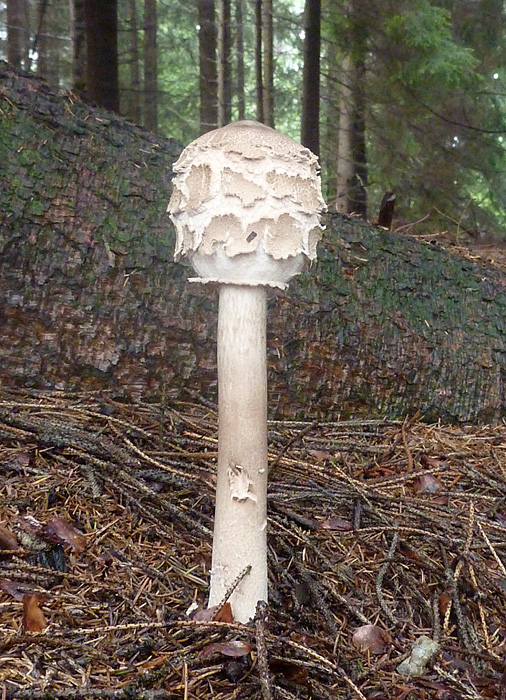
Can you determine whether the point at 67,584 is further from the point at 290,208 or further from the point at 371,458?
the point at 371,458

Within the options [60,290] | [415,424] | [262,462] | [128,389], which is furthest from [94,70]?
[262,462]

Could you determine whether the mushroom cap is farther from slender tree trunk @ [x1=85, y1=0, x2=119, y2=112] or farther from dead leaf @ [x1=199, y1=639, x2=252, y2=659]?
slender tree trunk @ [x1=85, y1=0, x2=119, y2=112]

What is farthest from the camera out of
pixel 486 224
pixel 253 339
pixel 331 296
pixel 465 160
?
pixel 486 224

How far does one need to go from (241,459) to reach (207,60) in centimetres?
968

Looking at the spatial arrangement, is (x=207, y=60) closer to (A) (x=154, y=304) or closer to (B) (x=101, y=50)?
(B) (x=101, y=50)

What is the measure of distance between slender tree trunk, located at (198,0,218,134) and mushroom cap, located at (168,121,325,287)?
858 centimetres

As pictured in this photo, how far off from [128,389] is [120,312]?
1.31ft

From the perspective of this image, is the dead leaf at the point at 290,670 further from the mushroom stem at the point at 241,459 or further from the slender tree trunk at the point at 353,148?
the slender tree trunk at the point at 353,148

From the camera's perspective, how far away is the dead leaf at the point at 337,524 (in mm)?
2592

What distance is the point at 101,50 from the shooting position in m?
5.57

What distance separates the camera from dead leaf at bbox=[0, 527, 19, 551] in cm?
216

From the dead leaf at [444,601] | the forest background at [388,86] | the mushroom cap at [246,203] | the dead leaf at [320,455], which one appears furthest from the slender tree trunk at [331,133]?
the dead leaf at [444,601]

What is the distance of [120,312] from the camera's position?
10.4 feet

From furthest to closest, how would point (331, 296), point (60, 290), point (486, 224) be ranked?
point (486, 224), point (331, 296), point (60, 290)
